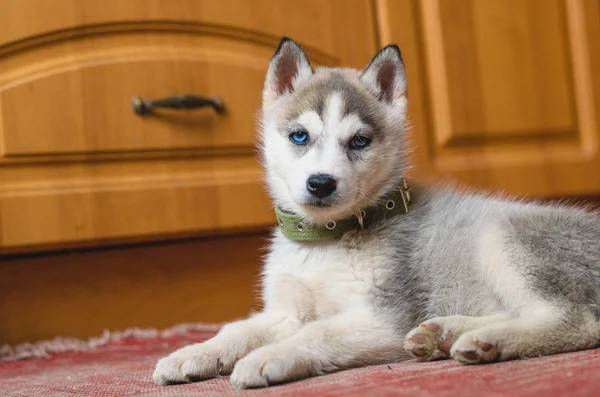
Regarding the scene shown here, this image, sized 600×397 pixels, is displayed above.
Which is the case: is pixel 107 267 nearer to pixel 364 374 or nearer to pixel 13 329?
pixel 13 329

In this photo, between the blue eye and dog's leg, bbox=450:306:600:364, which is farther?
the blue eye

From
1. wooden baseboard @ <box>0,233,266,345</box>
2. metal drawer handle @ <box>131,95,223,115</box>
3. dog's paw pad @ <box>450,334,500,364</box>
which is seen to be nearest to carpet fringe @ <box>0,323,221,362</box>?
wooden baseboard @ <box>0,233,266,345</box>

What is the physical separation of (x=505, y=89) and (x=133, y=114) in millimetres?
1269

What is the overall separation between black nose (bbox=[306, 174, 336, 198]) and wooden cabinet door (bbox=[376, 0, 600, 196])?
0.98 meters

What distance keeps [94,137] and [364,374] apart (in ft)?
3.90

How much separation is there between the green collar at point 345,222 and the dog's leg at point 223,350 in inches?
7.5

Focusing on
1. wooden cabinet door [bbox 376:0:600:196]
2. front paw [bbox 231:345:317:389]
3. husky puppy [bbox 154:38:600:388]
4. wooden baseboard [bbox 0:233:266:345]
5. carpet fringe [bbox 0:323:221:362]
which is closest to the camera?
front paw [bbox 231:345:317:389]

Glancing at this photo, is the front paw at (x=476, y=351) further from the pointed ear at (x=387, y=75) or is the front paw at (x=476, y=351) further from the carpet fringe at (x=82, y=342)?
the carpet fringe at (x=82, y=342)

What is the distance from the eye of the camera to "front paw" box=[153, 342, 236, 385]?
1322 mm

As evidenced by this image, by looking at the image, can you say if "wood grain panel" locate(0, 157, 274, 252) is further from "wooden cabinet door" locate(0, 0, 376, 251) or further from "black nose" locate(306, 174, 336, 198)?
"black nose" locate(306, 174, 336, 198)

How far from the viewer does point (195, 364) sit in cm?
134

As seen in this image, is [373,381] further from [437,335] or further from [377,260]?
[377,260]

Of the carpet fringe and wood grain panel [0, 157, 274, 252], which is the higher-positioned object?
wood grain panel [0, 157, 274, 252]

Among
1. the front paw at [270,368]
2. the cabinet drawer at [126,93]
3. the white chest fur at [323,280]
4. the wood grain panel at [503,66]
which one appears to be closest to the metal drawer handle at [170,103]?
the cabinet drawer at [126,93]
